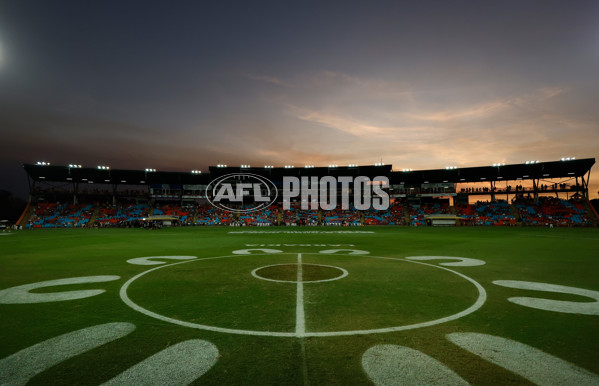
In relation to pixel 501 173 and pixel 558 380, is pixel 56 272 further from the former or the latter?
pixel 501 173

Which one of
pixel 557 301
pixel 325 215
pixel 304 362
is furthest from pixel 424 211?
pixel 304 362

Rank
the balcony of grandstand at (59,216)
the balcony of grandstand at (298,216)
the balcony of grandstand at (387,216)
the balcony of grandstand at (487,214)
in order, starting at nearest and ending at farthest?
the balcony of grandstand at (59,216) → the balcony of grandstand at (487,214) → the balcony of grandstand at (387,216) → the balcony of grandstand at (298,216)

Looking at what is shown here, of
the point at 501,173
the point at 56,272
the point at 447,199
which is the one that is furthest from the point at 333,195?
the point at 56,272

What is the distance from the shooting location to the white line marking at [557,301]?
22.1 ft

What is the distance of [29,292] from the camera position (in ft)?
27.6

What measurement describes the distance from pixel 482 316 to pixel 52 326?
29.7 feet

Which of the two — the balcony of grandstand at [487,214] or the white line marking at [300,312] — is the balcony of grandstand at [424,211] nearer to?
the balcony of grandstand at [487,214]

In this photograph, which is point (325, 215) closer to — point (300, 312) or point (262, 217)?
point (262, 217)

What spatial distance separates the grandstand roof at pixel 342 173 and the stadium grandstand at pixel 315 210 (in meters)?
0.18

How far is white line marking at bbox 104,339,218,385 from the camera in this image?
381 cm

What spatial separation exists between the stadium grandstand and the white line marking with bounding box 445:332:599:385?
5624 centimetres

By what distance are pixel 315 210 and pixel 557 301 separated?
66037 millimetres

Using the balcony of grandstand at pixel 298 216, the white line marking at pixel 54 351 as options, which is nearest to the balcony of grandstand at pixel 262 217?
the balcony of grandstand at pixel 298 216

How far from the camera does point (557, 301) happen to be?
741 cm
